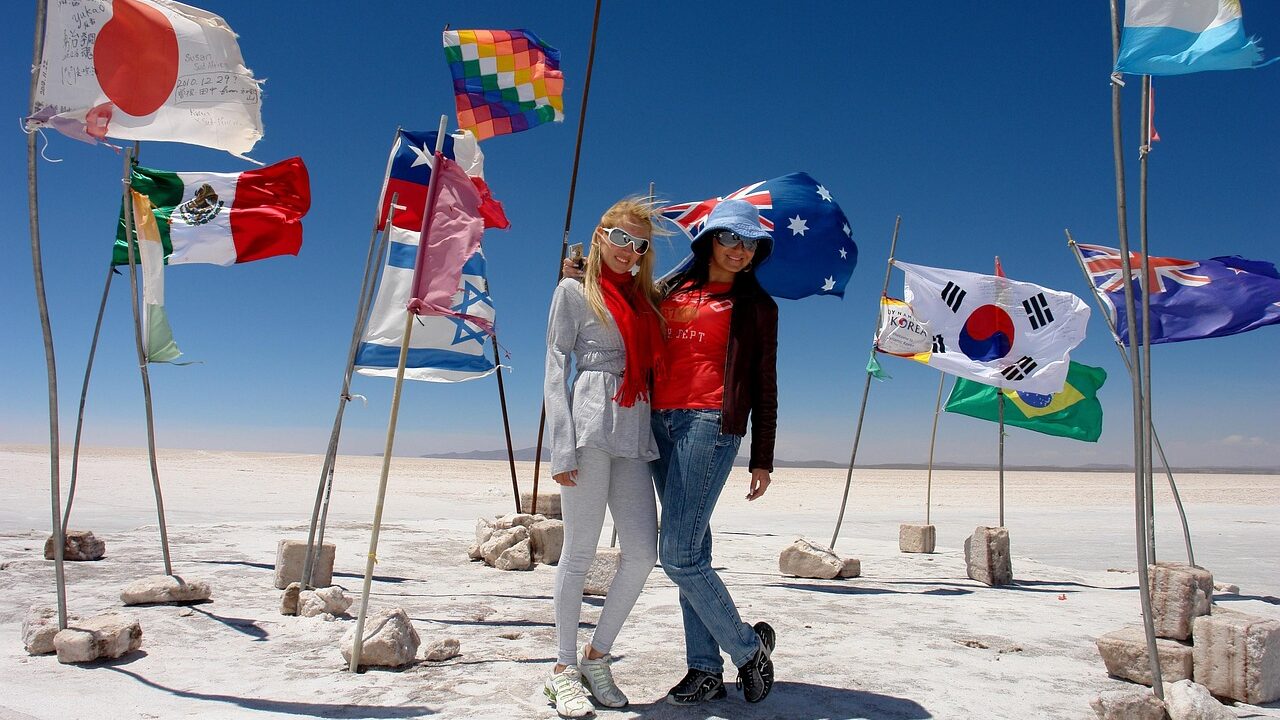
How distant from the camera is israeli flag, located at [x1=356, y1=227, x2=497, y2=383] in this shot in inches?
230

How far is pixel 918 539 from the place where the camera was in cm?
988

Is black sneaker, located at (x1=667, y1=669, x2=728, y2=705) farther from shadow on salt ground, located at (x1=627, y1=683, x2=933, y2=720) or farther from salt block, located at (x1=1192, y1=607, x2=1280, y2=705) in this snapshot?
salt block, located at (x1=1192, y1=607, x2=1280, y2=705)

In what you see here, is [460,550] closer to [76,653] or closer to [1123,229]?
[76,653]

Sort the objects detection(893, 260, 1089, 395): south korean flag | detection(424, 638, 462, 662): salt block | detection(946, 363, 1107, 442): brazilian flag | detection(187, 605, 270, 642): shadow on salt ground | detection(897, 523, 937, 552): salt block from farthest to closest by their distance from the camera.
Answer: detection(946, 363, 1107, 442): brazilian flag < detection(897, 523, 937, 552): salt block < detection(893, 260, 1089, 395): south korean flag < detection(187, 605, 270, 642): shadow on salt ground < detection(424, 638, 462, 662): salt block

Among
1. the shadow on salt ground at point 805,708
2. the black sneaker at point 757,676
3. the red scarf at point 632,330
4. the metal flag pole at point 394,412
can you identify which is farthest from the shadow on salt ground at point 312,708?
the red scarf at point 632,330

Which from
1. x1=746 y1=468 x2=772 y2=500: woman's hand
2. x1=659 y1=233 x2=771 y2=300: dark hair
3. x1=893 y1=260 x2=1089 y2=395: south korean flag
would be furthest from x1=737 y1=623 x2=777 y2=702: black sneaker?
x1=893 y1=260 x2=1089 y2=395: south korean flag

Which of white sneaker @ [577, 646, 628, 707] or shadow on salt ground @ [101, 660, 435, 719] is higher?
white sneaker @ [577, 646, 628, 707]

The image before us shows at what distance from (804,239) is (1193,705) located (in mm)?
4322

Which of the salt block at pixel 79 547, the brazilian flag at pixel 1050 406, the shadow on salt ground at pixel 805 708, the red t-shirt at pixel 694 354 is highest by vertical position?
the brazilian flag at pixel 1050 406

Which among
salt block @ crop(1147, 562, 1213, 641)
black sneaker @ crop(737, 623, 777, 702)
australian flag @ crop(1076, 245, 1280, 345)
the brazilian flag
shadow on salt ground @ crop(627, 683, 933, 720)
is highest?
australian flag @ crop(1076, 245, 1280, 345)

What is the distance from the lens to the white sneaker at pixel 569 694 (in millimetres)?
3107

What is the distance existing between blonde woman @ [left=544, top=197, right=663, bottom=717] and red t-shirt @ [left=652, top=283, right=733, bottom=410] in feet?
0.27

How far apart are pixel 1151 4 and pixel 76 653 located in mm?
5883

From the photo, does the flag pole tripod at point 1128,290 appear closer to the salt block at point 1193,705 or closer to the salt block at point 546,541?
the salt block at point 1193,705
